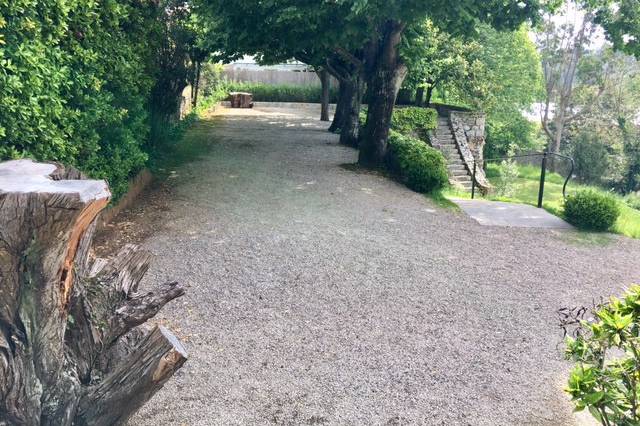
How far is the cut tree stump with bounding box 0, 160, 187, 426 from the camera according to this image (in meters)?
2.62

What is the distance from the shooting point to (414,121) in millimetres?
18781

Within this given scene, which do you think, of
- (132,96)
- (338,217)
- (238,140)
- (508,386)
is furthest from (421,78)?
(508,386)

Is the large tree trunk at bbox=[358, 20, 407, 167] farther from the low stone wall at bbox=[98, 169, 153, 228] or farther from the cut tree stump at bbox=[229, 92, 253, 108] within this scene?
the cut tree stump at bbox=[229, 92, 253, 108]

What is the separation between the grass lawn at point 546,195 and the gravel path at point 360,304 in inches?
34.3

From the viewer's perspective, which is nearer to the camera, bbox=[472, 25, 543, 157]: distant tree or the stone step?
the stone step

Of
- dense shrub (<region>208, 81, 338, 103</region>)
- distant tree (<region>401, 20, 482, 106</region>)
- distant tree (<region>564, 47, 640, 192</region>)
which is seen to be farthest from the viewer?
dense shrub (<region>208, 81, 338, 103</region>)

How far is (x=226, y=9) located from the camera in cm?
1027

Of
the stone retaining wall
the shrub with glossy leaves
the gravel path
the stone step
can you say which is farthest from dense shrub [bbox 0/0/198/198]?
the stone retaining wall

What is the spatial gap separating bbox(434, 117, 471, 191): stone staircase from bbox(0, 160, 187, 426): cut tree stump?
1467 cm

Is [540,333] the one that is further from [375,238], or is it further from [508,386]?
[375,238]

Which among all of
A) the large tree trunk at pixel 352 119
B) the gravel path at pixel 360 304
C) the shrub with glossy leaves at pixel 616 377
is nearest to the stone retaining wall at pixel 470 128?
the large tree trunk at pixel 352 119

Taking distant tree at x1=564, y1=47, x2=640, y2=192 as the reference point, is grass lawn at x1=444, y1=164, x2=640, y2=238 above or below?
below

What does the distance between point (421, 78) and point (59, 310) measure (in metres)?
15.8

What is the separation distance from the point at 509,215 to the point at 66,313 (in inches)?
316
